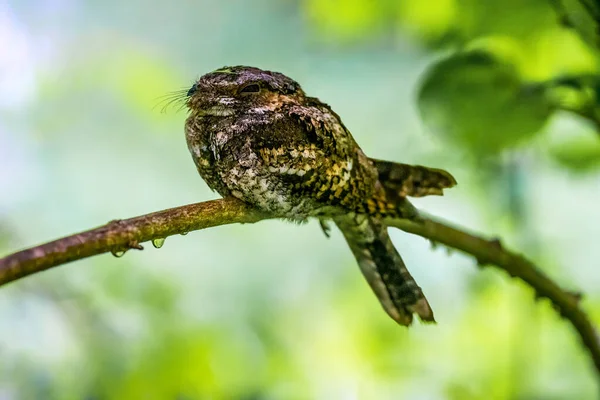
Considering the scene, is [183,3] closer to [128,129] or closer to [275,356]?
[128,129]

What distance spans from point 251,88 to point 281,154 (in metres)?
0.09

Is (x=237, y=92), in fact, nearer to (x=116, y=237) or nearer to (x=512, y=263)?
(x=116, y=237)

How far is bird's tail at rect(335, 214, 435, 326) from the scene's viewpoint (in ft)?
2.97

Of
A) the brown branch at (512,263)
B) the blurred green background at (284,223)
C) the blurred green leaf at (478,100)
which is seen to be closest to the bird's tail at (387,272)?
the brown branch at (512,263)

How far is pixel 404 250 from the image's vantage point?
101cm

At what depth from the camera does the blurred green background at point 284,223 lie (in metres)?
1.32

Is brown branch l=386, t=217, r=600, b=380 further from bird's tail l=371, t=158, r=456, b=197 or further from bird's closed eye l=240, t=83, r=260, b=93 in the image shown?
bird's closed eye l=240, t=83, r=260, b=93

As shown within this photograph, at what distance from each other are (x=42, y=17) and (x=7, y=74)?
18 cm

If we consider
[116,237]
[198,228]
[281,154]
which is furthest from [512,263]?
[116,237]

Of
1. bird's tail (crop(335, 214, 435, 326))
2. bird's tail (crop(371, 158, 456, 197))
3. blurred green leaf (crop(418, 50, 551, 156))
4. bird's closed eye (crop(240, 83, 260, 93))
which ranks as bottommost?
bird's tail (crop(335, 214, 435, 326))

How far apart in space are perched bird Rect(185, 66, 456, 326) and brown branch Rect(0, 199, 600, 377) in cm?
4

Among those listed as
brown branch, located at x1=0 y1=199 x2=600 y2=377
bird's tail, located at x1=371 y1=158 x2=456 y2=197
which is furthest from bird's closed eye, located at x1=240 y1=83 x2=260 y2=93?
bird's tail, located at x1=371 y1=158 x2=456 y2=197

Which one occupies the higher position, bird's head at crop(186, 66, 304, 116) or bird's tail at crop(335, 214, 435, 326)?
bird's head at crop(186, 66, 304, 116)

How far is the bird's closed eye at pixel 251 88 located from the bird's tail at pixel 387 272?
300mm
